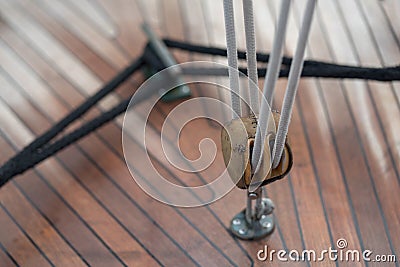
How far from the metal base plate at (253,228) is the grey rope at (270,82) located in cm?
20

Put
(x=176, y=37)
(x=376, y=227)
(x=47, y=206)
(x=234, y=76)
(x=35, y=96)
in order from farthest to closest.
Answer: (x=176, y=37), (x=35, y=96), (x=47, y=206), (x=376, y=227), (x=234, y=76)

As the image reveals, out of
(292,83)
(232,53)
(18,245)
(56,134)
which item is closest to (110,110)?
(56,134)

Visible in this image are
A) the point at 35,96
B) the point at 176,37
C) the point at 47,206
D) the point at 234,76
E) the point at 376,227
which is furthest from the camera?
the point at 176,37

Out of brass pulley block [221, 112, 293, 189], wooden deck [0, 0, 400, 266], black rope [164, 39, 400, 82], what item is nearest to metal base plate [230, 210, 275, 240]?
wooden deck [0, 0, 400, 266]

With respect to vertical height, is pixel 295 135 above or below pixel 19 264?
above

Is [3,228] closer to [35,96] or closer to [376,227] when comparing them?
[35,96]

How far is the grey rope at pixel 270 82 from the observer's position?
94 cm

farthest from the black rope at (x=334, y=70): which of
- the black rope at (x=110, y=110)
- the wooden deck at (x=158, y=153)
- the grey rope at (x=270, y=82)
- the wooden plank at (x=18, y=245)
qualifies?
the wooden plank at (x=18, y=245)

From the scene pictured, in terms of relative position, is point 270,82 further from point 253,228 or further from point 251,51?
point 253,228

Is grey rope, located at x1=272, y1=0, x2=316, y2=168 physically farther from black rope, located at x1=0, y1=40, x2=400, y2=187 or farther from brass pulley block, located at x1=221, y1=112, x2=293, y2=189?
black rope, located at x1=0, y1=40, x2=400, y2=187

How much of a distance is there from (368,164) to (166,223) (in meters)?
0.45

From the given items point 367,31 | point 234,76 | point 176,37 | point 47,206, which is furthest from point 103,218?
point 367,31

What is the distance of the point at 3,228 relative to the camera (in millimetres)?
1324

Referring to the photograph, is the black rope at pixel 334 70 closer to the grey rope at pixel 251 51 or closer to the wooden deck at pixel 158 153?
the wooden deck at pixel 158 153
